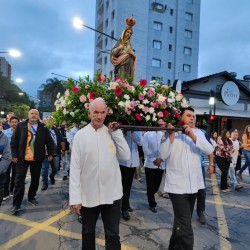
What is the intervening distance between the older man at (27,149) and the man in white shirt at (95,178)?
9.11 ft

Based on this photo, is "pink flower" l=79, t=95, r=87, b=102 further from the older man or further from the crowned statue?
the crowned statue

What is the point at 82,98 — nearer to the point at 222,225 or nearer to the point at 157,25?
the point at 222,225

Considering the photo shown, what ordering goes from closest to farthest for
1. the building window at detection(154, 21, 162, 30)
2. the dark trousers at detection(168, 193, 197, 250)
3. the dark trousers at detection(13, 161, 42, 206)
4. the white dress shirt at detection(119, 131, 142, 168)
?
the dark trousers at detection(168, 193, 197, 250) < the white dress shirt at detection(119, 131, 142, 168) < the dark trousers at detection(13, 161, 42, 206) < the building window at detection(154, 21, 162, 30)

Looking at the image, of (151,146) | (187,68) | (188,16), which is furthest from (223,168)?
(188,16)

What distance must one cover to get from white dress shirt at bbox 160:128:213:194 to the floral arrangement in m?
0.37

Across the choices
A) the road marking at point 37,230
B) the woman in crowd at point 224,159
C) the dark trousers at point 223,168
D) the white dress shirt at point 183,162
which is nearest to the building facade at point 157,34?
the woman in crowd at point 224,159

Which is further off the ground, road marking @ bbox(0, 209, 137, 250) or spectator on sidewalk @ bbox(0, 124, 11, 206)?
spectator on sidewalk @ bbox(0, 124, 11, 206)

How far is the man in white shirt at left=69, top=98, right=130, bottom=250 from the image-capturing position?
10.0ft

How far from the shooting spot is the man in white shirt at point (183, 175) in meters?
3.43

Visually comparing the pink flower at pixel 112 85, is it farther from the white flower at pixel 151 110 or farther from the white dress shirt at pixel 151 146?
the white dress shirt at pixel 151 146

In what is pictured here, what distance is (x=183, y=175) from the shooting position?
11.7 ft

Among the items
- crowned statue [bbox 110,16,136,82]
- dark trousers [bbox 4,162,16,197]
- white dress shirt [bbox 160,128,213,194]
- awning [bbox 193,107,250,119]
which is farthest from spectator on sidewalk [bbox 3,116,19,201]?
awning [bbox 193,107,250,119]

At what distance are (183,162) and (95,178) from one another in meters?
1.17

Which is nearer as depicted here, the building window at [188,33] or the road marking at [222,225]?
the road marking at [222,225]
